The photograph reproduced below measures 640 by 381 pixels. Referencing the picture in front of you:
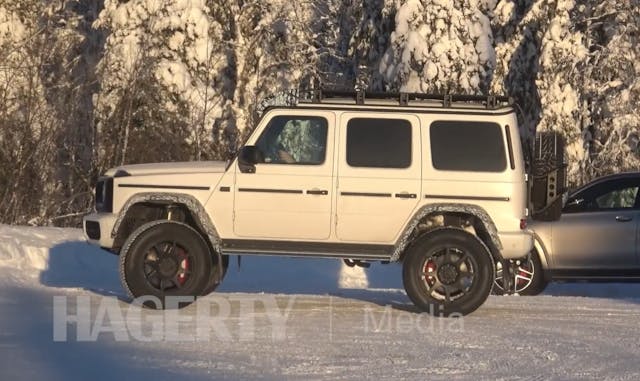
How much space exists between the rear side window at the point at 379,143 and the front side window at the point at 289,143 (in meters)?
0.28

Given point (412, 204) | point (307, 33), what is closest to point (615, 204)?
point (412, 204)

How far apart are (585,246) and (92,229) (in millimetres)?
6428

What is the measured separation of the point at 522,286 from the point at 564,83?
22730 millimetres

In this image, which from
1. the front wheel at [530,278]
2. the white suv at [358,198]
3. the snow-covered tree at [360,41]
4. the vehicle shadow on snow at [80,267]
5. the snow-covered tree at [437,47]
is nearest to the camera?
the white suv at [358,198]

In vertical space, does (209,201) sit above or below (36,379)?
above

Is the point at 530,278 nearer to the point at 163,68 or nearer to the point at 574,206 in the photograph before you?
the point at 574,206

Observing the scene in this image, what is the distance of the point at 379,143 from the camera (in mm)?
13367

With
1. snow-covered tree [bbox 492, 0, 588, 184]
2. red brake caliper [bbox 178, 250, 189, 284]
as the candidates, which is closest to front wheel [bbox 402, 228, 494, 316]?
red brake caliper [bbox 178, 250, 189, 284]

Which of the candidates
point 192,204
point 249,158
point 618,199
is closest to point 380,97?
point 249,158

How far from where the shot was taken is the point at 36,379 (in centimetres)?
934

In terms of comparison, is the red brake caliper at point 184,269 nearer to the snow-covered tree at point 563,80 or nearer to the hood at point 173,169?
the hood at point 173,169

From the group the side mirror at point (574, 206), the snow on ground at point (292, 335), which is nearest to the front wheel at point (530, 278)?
the side mirror at point (574, 206)

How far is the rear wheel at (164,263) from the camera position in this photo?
43.8ft

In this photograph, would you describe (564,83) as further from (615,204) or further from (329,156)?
(329,156)
